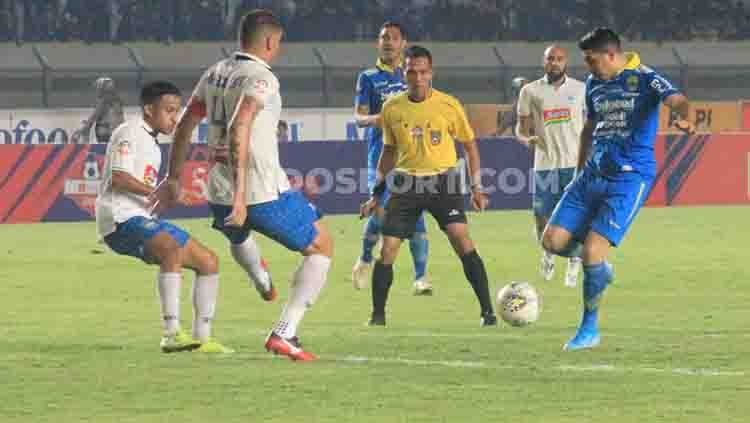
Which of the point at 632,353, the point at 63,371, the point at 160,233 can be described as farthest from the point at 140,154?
the point at 632,353

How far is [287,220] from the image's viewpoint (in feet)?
31.8

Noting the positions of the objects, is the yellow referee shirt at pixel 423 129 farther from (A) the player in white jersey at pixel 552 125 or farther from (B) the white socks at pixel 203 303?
(A) the player in white jersey at pixel 552 125

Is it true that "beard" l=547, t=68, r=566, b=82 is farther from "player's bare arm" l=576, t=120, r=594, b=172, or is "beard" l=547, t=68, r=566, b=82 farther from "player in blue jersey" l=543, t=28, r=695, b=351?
"player in blue jersey" l=543, t=28, r=695, b=351

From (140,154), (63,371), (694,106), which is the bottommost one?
(694,106)

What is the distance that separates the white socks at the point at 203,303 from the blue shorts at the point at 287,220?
1.93 ft

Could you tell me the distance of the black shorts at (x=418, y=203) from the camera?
12328mm

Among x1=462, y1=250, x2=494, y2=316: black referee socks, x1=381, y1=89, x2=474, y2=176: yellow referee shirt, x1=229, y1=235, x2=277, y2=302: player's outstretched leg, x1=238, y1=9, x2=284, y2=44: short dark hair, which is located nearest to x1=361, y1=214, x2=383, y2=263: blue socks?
x1=381, y1=89, x2=474, y2=176: yellow referee shirt

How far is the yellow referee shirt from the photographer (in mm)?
12594

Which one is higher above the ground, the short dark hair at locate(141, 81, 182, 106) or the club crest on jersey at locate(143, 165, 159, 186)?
the short dark hair at locate(141, 81, 182, 106)

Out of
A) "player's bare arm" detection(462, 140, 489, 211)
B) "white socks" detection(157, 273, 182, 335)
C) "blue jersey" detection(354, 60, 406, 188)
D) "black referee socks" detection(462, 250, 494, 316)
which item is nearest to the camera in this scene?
"white socks" detection(157, 273, 182, 335)

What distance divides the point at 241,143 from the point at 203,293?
1225 mm

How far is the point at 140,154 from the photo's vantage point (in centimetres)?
1052

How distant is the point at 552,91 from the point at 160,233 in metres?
6.64

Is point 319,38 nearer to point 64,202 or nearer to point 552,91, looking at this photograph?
point 64,202
